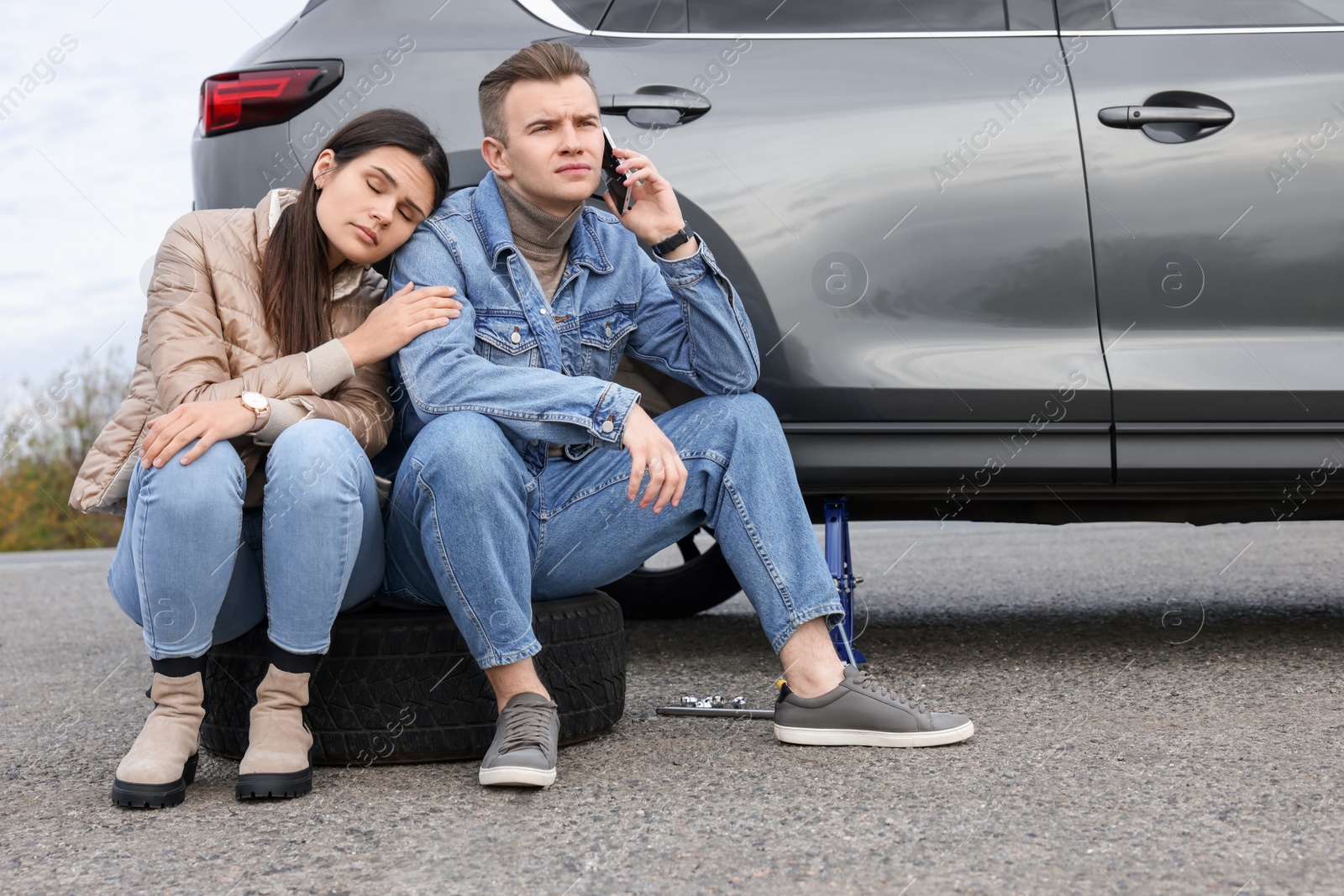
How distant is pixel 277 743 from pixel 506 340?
0.81 metres

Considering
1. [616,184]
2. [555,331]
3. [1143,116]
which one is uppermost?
[616,184]

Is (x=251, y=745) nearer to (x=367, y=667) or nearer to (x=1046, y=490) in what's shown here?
(x=367, y=667)

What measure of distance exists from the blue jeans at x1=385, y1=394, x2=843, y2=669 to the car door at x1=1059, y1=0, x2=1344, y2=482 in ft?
2.88

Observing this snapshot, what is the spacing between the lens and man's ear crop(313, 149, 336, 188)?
216 centimetres

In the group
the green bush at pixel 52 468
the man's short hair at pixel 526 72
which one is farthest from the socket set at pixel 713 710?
the green bush at pixel 52 468

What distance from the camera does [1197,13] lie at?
257cm

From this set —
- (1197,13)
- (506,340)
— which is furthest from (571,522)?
(1197,13)

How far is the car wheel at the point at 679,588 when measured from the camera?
11.1 ft

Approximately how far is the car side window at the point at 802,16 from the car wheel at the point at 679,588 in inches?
57.2

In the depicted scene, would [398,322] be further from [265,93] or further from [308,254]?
[265,93]

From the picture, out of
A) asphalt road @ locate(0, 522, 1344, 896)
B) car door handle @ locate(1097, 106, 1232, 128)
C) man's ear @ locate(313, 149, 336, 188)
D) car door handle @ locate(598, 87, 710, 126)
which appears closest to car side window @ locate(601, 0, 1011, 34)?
car door handle @ locate(598, 87, 710, 126)

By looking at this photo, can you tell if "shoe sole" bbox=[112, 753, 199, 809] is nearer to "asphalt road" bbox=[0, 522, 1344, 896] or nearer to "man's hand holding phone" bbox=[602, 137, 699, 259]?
"asphalt road" bbox=[0, 522, 1344, 896]

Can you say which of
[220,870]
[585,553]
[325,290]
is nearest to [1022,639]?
[585,553]

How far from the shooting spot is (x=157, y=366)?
195cm
